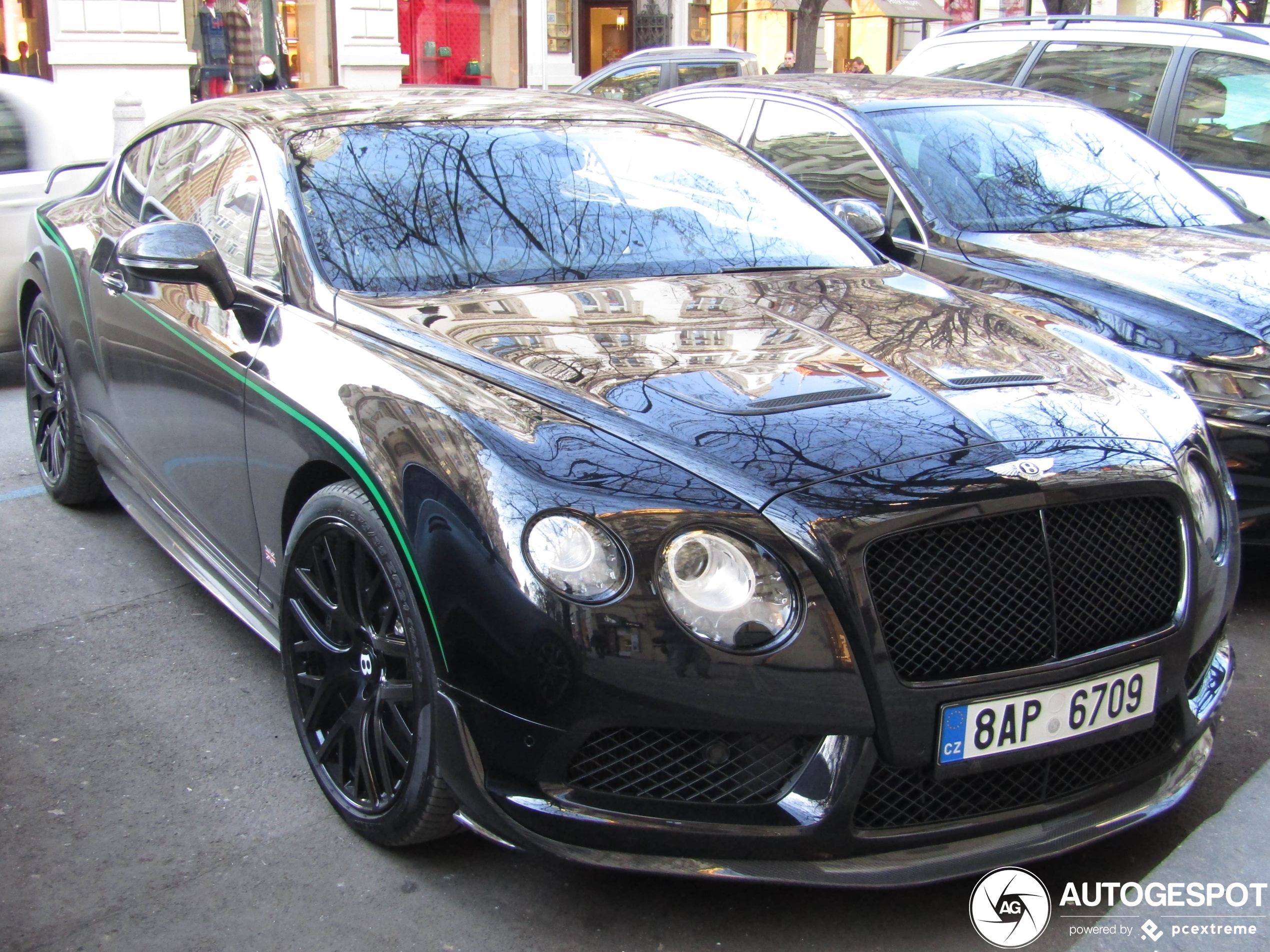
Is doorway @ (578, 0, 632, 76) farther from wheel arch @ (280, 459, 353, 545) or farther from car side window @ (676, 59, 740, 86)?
wheel arch @ (280, 459, 353, 545)

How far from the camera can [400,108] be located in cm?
390

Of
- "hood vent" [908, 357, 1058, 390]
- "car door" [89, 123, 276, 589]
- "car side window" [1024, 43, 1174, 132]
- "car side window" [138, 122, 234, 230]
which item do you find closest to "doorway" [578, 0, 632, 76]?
"car side window" [1024, 43, 1174, 132]

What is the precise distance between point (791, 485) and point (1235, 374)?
7.57 feet

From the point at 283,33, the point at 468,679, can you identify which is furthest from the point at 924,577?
the point at 283,33

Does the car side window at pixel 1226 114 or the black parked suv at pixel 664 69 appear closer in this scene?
the car side window at pixel 1226 114

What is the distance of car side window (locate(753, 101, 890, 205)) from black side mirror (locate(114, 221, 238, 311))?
256 centimetres

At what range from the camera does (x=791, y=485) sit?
2.45 meters

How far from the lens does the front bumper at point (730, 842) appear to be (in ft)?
7.91

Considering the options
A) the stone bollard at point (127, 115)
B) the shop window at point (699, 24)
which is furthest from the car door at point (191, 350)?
the shop window at point (699, 24)

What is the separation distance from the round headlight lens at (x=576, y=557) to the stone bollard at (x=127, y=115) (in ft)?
40.2

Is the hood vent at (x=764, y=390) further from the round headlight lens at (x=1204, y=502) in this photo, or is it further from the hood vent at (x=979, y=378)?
the round headlight lens at (x=1204, y=502)

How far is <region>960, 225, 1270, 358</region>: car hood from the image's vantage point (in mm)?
4301

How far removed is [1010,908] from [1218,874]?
41cm

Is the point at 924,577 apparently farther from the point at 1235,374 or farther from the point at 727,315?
the point at 1235,374
